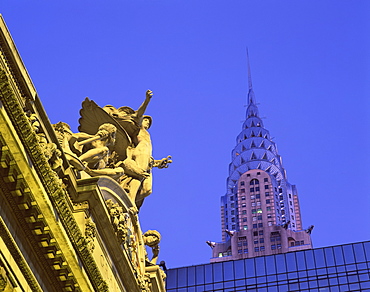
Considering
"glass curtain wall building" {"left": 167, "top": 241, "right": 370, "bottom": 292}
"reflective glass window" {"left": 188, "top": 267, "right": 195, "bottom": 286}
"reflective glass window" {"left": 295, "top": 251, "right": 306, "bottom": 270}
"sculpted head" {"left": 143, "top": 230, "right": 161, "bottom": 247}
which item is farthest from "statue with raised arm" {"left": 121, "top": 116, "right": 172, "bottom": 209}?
"reflective glass window" {"left": 188, "top": 267, "right": 195, "bottom": 286}

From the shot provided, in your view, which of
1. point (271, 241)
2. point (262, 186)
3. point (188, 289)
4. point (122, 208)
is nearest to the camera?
point (122, 208)

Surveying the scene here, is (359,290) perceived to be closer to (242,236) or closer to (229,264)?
(229,264)

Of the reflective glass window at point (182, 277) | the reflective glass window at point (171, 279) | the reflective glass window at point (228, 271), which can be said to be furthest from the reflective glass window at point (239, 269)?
the reflective glass window at point (171, 279)

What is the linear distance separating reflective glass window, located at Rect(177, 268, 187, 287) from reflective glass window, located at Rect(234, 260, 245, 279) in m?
6.69

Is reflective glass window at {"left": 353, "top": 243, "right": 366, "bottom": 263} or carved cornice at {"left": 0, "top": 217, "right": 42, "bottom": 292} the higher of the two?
reflective glass window at {"left": 353, "top": 243, "right": 366, "bottom": 263}

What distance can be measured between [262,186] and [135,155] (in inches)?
→ 5973

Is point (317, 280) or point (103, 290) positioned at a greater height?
point (317, 280)

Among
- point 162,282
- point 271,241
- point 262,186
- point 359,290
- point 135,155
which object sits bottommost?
point 162,282

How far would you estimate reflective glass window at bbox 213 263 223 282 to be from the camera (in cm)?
9556

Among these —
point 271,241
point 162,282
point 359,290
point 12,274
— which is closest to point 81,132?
point 162,282

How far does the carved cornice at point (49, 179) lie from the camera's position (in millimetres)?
22047

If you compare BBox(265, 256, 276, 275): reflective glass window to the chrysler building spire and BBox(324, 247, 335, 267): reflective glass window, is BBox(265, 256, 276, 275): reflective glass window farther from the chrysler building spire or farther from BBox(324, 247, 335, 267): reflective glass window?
the chrysler building spire

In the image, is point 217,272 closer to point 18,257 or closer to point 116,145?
point 116,145

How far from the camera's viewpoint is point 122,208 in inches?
1230
